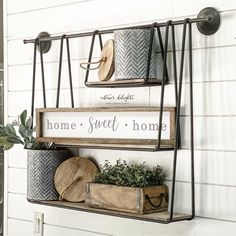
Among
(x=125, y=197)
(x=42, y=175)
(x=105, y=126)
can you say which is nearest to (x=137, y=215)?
(x=125, y=197)

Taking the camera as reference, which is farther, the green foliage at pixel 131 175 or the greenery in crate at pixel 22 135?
the greenery in crate at pixel 22 135

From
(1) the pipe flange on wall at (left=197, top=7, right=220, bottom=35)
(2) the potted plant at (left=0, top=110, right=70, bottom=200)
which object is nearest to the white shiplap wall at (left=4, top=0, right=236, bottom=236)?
(1) the pipe flange on wall at (left=197, top=7, right=220, bottom=35)

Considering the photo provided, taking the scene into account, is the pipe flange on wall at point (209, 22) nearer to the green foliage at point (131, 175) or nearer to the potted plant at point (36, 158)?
the green foliage at point (131, 175)

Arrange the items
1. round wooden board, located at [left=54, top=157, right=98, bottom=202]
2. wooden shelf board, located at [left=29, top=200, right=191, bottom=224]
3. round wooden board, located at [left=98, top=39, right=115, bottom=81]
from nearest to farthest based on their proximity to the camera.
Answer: wooden shelf board, located at [left=29, top=200, right=191, bottom=224] < round wooden board, located at [left=98, top=39, right=115, bottom=81] < round wooden board, located at [left=54, top=157, right=98, bottom=202]

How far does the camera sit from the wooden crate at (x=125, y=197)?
1.55 m

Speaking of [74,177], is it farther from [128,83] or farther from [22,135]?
[128,83]

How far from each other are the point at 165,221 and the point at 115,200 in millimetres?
179

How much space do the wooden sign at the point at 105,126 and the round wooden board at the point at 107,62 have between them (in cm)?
10

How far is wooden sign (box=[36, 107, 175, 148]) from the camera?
1.58 meters

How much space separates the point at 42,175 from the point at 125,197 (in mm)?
372

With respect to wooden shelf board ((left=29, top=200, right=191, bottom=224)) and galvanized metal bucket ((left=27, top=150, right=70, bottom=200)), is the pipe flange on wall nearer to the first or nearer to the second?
wooden shelf board ((left=29, top=200, right=191, bottom=224))

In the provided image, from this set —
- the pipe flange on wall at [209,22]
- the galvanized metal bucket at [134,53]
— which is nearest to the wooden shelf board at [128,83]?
the galvanized metal bucket at [134,53]

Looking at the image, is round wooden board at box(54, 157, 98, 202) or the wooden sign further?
round wooden board at box(54, 157, 98, 202)

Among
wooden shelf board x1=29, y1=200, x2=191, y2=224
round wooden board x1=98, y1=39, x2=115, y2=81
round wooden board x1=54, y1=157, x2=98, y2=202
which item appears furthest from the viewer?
round wooden board x1=54, y1=157, x2=98, y2=202
